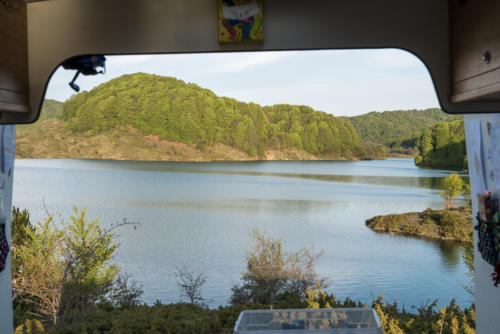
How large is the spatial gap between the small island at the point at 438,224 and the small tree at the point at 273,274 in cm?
1004

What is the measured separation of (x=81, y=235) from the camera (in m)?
7.83

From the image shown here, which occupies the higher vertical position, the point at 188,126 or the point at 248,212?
the point at 188,126

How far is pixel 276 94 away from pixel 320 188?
1315cm

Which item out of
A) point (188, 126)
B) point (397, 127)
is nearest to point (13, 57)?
point (397, 127)

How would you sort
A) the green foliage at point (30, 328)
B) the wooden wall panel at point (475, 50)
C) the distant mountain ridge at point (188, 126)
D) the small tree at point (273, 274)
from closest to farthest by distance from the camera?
the wooden wall panel at point (475, 50) < the green foliage at point (30, 328) < the small tree at point (273, 274) < the distant mountain ridge at point (188, 126)

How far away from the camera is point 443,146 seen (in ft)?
84.8

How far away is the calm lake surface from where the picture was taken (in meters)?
19.9

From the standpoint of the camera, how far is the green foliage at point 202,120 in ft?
116

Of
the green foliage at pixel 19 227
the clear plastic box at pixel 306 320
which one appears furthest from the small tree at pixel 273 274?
the clear plastic box at pixel 306 320

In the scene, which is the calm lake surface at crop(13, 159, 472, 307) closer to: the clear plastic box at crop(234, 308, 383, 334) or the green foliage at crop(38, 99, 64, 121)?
the green foliage at crop(38, 99, 64, 121)

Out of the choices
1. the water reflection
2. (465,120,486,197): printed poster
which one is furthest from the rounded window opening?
(465,120,486,197): printed poster

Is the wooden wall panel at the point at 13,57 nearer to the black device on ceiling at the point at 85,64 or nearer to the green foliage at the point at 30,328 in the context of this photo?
the black device on ceiling at the point at 85,64

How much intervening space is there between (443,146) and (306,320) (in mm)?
26414

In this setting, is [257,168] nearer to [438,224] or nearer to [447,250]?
[438,224]
